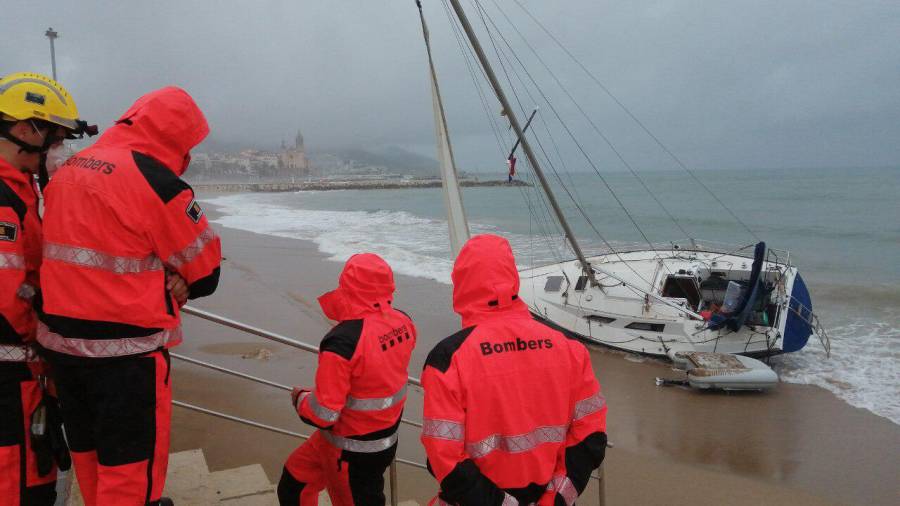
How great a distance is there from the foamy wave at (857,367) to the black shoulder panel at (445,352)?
10.5m

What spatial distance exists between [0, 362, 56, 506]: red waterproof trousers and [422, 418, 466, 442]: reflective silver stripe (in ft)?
5.15

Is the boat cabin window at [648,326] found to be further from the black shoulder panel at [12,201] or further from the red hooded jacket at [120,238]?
the black shoulder panel at [12,201]

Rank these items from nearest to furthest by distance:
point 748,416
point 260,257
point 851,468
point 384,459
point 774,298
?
point 384,459 → point 851,468 → point 748,416 → point 774,298 → point 260,257

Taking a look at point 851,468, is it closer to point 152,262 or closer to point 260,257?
point 152,262

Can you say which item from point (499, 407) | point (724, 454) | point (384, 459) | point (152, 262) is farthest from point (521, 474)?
point (724, 454)

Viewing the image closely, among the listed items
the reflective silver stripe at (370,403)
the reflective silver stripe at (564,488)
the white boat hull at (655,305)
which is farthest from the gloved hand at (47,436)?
the white boat hull at (655,305)

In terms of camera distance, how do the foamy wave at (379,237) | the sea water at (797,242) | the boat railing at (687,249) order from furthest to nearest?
the foamy wave at (379,237), the boat railing at (687,249), the sea water at (797,242)

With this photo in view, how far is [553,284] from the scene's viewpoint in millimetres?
13906

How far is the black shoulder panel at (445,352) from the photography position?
6.37 ft

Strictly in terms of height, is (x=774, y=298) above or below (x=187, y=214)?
below

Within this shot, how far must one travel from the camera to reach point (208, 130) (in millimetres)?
2291

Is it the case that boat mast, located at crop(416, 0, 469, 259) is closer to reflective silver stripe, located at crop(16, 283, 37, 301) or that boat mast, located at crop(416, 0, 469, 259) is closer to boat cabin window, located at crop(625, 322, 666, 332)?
boat cabin window, located at crop(625, 322, 666, 332)

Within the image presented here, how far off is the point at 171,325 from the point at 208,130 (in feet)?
2.75

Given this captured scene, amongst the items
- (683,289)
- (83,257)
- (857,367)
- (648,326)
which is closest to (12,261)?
(83,257)
